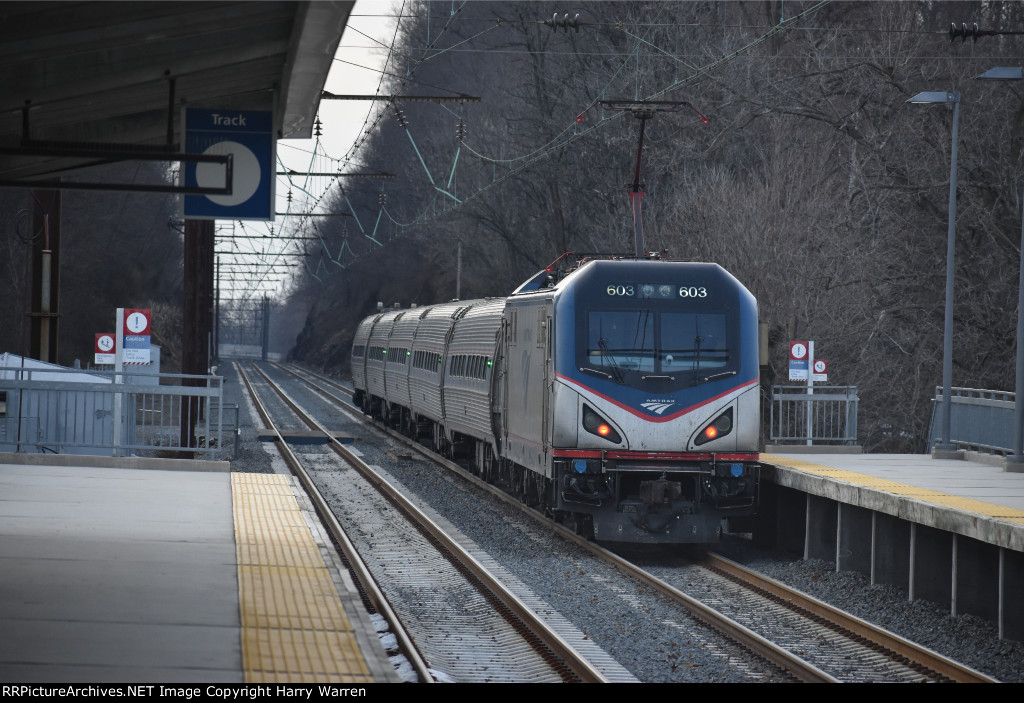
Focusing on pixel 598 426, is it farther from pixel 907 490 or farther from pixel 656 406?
pixel 907 490

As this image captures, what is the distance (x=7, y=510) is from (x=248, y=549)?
3068mm

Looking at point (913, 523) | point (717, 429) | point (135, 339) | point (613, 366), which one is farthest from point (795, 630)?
point (135, 339)

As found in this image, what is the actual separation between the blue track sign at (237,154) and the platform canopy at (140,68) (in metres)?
0.26

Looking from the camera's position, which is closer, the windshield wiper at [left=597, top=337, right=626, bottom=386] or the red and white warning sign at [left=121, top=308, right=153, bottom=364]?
the windshield wiper at [left=597, top=337, right=626, bottom=386]

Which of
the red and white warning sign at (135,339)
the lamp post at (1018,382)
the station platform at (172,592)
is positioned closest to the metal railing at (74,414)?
the red and white warning sign at (135,339)

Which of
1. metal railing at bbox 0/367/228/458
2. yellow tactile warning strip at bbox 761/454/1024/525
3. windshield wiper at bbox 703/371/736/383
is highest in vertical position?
windshield wiper at bbox 703/371/736/383

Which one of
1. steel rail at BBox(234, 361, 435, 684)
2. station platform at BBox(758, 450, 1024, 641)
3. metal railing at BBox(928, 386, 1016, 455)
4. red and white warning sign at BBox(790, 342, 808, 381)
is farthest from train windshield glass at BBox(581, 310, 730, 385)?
red and white warning sign at BBox(790, 342, 808, 381)

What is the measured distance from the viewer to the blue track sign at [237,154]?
12078 mm

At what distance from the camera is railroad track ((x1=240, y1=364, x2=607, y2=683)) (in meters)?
8.62

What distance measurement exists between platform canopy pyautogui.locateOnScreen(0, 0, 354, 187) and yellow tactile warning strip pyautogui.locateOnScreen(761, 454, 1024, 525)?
22.1 ft

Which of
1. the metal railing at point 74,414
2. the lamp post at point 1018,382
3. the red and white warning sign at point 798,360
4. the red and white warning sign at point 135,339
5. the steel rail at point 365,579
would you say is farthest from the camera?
the red and white warning sign at point 798,360

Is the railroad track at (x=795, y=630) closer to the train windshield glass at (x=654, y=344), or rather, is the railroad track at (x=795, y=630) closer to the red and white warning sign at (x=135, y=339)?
the train windshield glass at (x=654, y=344)

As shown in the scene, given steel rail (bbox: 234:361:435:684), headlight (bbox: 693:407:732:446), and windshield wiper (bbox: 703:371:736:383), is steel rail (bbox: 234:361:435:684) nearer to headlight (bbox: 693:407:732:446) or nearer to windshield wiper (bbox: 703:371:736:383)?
headlight (bbox: 693:407:732:446)

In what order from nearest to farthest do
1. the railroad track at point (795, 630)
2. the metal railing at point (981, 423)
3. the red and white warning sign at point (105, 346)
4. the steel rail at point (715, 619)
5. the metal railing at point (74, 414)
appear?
the steel rail at point (715, 619)
the railroad track at point (795, 630)
the metal railing at point (74, 414)
the metal railing at point (981, 423)
the red and white warning sign at point (105, 346)
